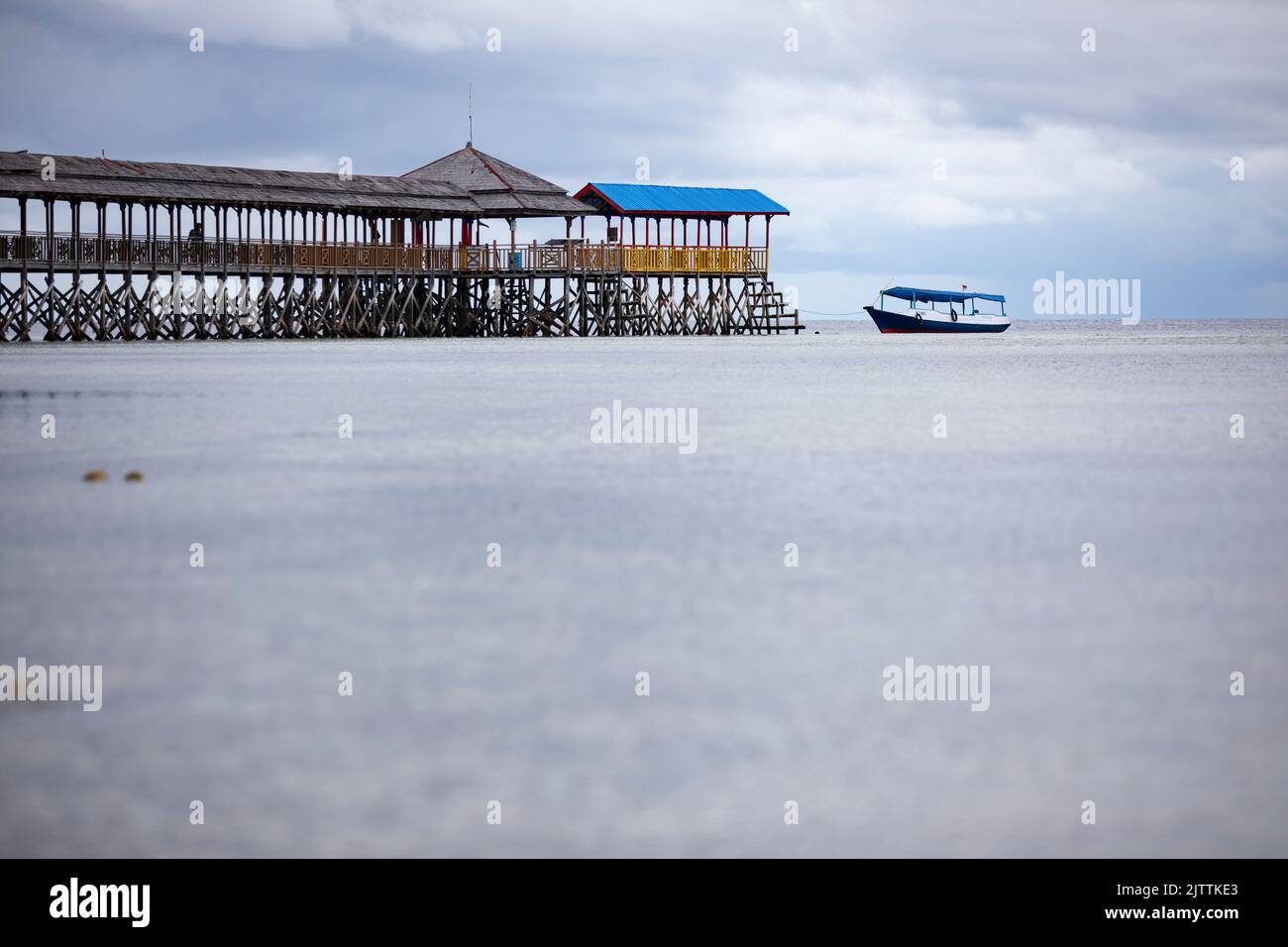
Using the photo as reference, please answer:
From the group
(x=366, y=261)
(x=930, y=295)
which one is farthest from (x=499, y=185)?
(x=930, y=295)

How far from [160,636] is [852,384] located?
24.0 metres

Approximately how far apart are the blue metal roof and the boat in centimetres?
2445

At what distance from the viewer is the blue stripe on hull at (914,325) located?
93.6m

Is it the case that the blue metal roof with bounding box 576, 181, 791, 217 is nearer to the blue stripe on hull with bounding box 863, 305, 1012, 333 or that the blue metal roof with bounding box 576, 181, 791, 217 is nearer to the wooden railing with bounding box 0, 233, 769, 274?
the wooden railing with bounding box 0, 233, 769, 274

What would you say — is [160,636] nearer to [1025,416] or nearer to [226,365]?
[1025,416]

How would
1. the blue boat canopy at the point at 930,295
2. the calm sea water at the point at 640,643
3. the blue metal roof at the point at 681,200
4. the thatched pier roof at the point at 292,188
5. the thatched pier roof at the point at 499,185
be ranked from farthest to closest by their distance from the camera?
the blue boat canopy at the point at 930,295 → the blue metal roof at the point at 681,200 → the thatched pier roof at the point at 499,185 → the thatched pier roof at the point at 292,188 → the calm sea water at the point at 640,643

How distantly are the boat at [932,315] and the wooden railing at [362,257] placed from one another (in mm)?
25753

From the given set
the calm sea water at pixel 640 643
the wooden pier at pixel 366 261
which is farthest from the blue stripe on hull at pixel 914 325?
the calm sea water at pixel 640 643

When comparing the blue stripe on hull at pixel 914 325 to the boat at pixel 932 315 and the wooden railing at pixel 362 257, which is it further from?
the wooden railing at pixel 362 257

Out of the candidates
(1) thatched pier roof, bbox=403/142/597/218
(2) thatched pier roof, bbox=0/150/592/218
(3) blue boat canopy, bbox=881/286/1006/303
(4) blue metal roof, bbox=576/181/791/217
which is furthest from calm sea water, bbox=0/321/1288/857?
(3) blue boat canopy, bbox=881/286/1006/303

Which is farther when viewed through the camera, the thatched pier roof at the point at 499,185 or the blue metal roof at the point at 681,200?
the blue metal roof at the point at 681,200

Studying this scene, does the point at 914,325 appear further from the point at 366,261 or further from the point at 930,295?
the point at 366,261

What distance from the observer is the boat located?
91.7 meters
